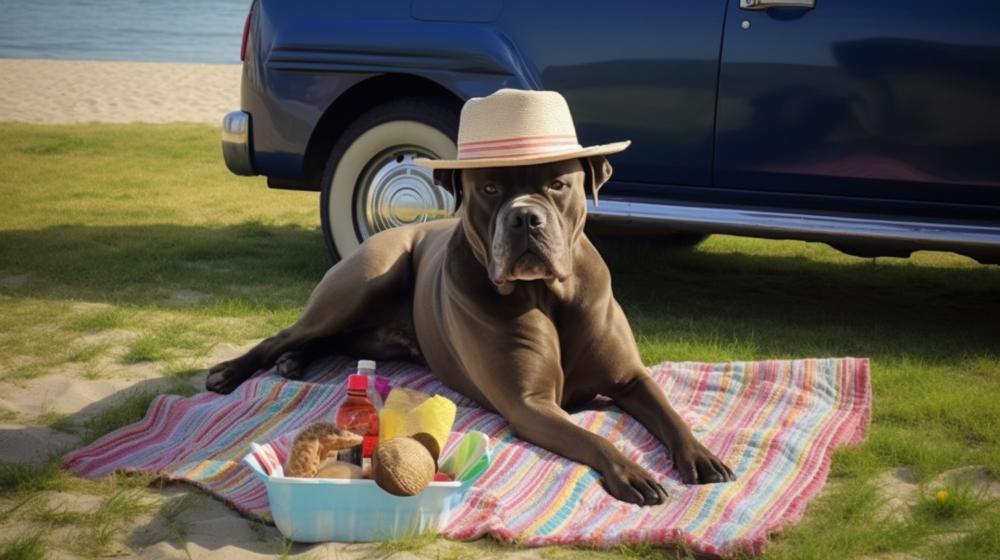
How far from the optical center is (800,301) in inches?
248

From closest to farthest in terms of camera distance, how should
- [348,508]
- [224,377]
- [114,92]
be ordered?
1. [348,508]
2. [224,377]
3. [114,92]

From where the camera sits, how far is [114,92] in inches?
777

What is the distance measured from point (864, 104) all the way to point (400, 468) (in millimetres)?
3082

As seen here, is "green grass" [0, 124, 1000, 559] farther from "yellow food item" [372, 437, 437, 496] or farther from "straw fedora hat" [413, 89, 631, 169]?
"straw fedora hat" [413, 89, 631, 169]

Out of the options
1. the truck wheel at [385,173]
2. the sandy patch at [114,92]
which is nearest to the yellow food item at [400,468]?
the truck wheel at [385,173]

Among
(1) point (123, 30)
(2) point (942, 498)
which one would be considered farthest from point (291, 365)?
(1) point (123, 30)

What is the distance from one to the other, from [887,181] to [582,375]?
6.33 ft

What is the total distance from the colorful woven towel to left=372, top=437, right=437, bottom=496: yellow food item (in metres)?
0.23

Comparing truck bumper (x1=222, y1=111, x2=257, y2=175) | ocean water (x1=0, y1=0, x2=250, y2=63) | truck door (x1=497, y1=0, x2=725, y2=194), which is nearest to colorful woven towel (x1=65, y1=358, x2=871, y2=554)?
truck door (x1=497, y1=0, x2=725, y2=194)

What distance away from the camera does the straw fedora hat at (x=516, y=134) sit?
3807 millimetres

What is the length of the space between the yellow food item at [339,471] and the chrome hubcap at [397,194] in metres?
2.86

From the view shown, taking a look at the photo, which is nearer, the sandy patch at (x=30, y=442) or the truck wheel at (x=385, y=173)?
the sandy patch at (x=30, y=442)

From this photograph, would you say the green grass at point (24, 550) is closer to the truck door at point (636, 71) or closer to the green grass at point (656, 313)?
the green grass at point (656, 313)

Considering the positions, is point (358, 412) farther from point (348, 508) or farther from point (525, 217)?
point (525, 217)
